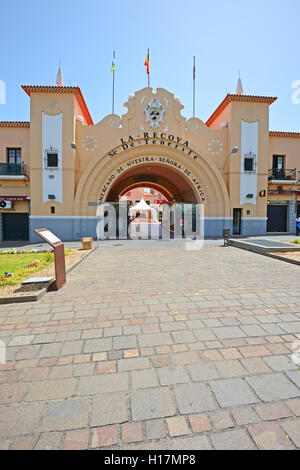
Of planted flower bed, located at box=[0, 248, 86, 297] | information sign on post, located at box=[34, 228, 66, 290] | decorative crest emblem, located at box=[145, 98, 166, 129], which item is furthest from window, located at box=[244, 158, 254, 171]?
information sign on post, located at box=[34, 228, 66, 290]

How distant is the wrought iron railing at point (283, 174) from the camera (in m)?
21.3

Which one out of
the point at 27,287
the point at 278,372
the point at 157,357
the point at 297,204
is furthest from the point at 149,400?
the point at 297,204

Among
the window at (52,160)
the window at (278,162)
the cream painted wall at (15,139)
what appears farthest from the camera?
→ the window at (278,162)

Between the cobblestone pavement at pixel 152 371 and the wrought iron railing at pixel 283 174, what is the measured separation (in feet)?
61.1

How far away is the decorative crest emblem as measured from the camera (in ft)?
60.0

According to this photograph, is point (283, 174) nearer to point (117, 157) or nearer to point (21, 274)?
point (117, 157)

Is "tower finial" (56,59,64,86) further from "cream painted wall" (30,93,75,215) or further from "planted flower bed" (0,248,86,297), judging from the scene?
"planted flower bed" (0,248,86,297)

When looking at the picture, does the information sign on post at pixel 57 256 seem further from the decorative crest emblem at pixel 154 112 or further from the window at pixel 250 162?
the window at pixel 250 162

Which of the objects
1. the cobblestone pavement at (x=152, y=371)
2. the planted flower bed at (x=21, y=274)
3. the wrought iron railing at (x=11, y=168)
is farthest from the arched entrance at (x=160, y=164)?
the cobblestone pavement at (x=152, y=371)

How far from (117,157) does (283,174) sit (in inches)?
566

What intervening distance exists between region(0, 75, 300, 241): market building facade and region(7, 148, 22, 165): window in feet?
0.23

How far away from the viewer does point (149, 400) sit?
235 cm

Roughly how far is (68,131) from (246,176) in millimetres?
13657

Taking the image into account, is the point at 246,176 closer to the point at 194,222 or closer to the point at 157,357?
the point at 194,222
